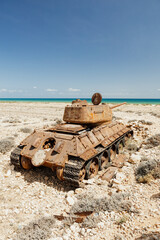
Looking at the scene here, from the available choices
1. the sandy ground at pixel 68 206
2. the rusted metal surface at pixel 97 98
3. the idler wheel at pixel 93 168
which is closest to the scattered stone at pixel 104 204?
the sandy ground at pixel 68 206

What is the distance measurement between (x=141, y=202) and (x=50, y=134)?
14.3 ft

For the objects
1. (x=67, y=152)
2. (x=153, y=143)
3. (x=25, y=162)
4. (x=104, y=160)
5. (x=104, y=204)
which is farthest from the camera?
(x=153, y=143)

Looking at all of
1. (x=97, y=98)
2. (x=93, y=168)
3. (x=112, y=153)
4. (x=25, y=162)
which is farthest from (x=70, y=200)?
(x=97, y=98)

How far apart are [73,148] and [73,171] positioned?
0.88 metres

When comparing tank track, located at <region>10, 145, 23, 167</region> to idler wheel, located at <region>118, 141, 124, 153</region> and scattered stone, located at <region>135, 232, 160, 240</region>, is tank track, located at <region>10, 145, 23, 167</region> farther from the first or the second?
idler wheel, located at <region>118, 141, 124, 153</region>

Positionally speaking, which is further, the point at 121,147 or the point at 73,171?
the point at 121,147

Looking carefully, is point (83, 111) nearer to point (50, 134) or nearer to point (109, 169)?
point (50, 134)

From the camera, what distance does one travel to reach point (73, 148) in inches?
234

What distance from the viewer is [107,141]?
7723 mm

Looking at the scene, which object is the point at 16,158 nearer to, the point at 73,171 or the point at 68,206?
the point at 73,171

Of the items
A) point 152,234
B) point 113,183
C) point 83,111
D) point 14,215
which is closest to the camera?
point 152,234

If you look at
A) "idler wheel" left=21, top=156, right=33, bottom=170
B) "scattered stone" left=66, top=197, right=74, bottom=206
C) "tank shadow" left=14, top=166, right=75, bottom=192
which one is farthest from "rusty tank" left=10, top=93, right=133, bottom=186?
"scattered stone" left=66, top=197, right=74, bottom=206

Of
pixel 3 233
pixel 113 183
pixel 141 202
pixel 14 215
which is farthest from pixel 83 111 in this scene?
pixel 3 233

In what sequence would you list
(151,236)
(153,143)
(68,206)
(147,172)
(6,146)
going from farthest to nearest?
(153,143)
(6,146)
(147,172)
(68,206)
(151,236)
